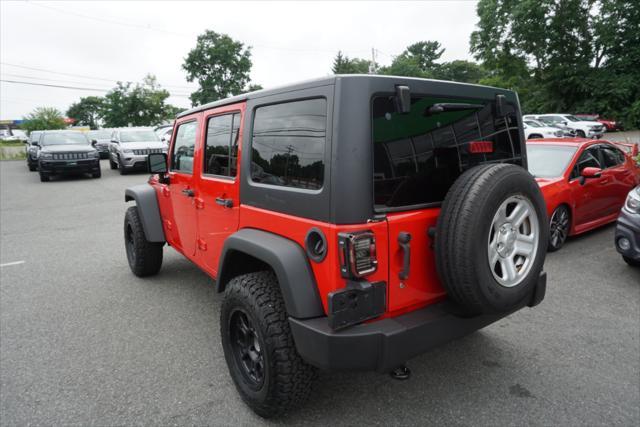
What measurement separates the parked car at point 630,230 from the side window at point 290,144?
3.89 m

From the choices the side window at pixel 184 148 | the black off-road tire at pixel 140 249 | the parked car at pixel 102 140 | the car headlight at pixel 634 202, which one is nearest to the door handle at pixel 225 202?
the side window at pixel 184 148

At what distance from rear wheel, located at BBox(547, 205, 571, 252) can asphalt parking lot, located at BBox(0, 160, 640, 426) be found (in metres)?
0.36

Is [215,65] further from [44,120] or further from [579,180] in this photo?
[579,180]

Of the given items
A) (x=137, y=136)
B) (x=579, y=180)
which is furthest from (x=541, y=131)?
(x=137, y=136)

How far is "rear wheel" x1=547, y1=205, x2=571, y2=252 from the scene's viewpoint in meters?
5.31

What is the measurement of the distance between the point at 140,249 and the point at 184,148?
1484 mm

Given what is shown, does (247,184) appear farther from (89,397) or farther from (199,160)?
(89,397)

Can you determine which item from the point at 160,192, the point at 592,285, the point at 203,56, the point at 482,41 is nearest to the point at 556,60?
the point at 482,41

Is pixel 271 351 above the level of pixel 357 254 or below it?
below

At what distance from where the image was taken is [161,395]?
268 centimetres

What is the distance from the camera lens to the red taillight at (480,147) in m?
2.44

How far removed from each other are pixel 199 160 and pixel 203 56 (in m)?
55.4

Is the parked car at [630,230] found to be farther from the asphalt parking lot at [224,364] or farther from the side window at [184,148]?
the side window at [184,148]

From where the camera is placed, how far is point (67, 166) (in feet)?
46.3
